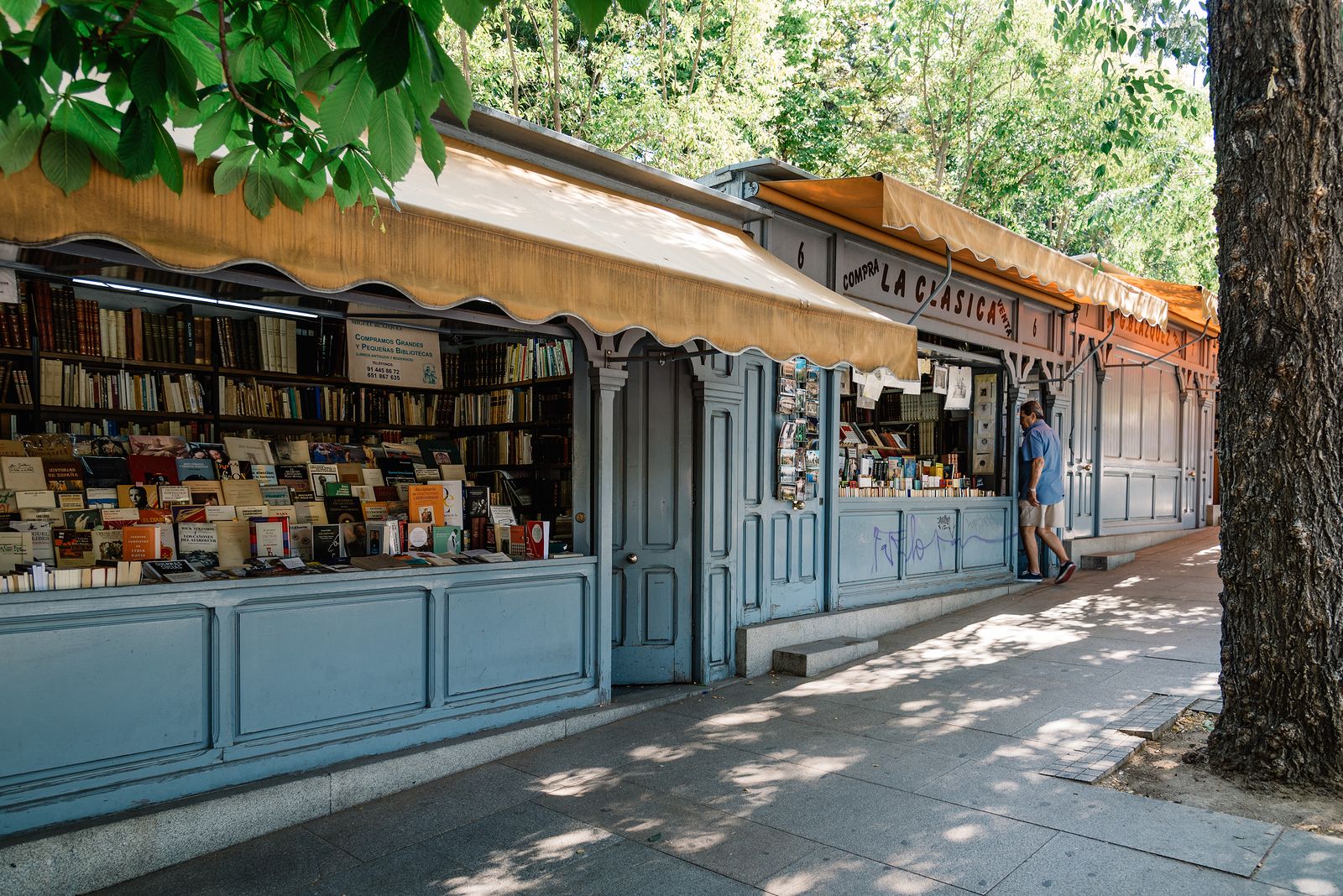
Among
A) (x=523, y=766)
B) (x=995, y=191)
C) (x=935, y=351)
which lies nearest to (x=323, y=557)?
(x=523, y=766)

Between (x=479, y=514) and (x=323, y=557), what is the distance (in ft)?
3.53

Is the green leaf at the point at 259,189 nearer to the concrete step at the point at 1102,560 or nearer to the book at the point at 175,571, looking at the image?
the book at the point at 175,571

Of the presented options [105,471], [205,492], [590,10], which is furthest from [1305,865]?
[105,471]

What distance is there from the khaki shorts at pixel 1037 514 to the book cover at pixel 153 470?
8633mm

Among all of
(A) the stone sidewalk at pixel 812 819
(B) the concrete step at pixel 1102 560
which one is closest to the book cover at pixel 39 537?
(A) the stone sidewalk at pixel 812 819

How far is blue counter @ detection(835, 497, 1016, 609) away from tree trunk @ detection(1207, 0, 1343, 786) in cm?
373

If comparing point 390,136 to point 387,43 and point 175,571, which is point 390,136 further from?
point 175,571

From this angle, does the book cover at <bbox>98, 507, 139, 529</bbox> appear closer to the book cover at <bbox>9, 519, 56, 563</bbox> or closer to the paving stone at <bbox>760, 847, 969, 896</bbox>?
the book cover at <bbox>9, 519, 56, 563</bbox>

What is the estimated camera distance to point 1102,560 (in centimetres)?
1103

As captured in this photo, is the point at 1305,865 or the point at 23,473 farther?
the point at 23,473

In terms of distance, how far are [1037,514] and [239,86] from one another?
31.2 feet

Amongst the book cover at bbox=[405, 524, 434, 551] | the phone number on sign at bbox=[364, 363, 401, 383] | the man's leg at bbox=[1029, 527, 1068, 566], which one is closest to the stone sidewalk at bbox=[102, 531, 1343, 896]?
the book cover at bbox=[405, 524, 434, 551]

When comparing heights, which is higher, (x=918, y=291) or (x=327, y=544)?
(x=918, y=291)

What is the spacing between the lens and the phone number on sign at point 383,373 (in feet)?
21.0
